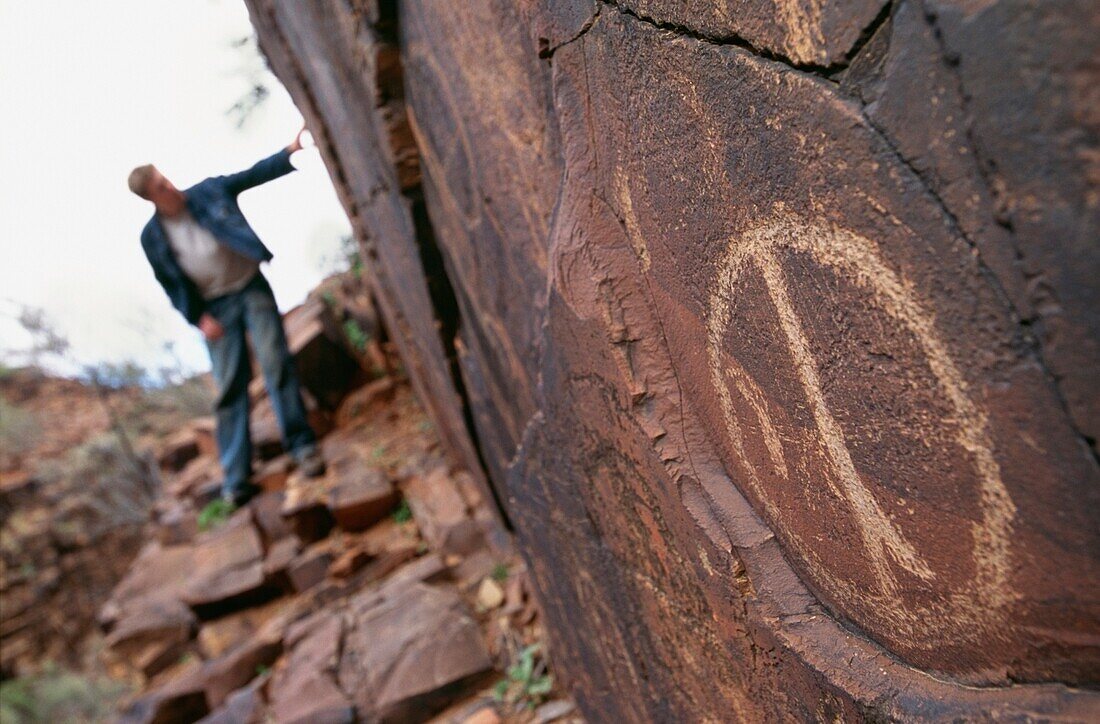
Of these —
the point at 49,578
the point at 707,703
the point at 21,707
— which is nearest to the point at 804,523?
the point at 707,703

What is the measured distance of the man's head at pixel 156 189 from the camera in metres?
3.98

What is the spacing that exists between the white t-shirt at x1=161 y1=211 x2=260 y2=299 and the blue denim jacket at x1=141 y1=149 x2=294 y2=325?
0.14 feet

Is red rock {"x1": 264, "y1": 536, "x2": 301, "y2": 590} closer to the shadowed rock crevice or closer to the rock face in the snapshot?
the rock face

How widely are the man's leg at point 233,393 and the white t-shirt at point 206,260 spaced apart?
13 centimetres

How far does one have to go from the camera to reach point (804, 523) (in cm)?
110

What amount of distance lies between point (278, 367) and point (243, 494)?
1027 mm

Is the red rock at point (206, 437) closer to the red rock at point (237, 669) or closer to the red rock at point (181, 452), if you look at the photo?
the red rock at point (181, 452)

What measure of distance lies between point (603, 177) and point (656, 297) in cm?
24

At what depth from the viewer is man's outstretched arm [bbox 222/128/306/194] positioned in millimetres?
3992

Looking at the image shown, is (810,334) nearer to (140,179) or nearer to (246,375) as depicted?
(140,179)

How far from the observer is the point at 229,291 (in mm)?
4723

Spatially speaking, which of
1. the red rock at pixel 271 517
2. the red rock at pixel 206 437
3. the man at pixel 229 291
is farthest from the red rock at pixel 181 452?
the red rock at pixel 271 517

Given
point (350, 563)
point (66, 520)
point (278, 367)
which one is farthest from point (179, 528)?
point (66, 520)

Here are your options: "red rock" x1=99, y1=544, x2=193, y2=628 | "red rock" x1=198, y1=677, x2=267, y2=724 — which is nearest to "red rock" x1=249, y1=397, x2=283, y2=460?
"red rock" x1=99, y1=544, x2=193, y2=628
